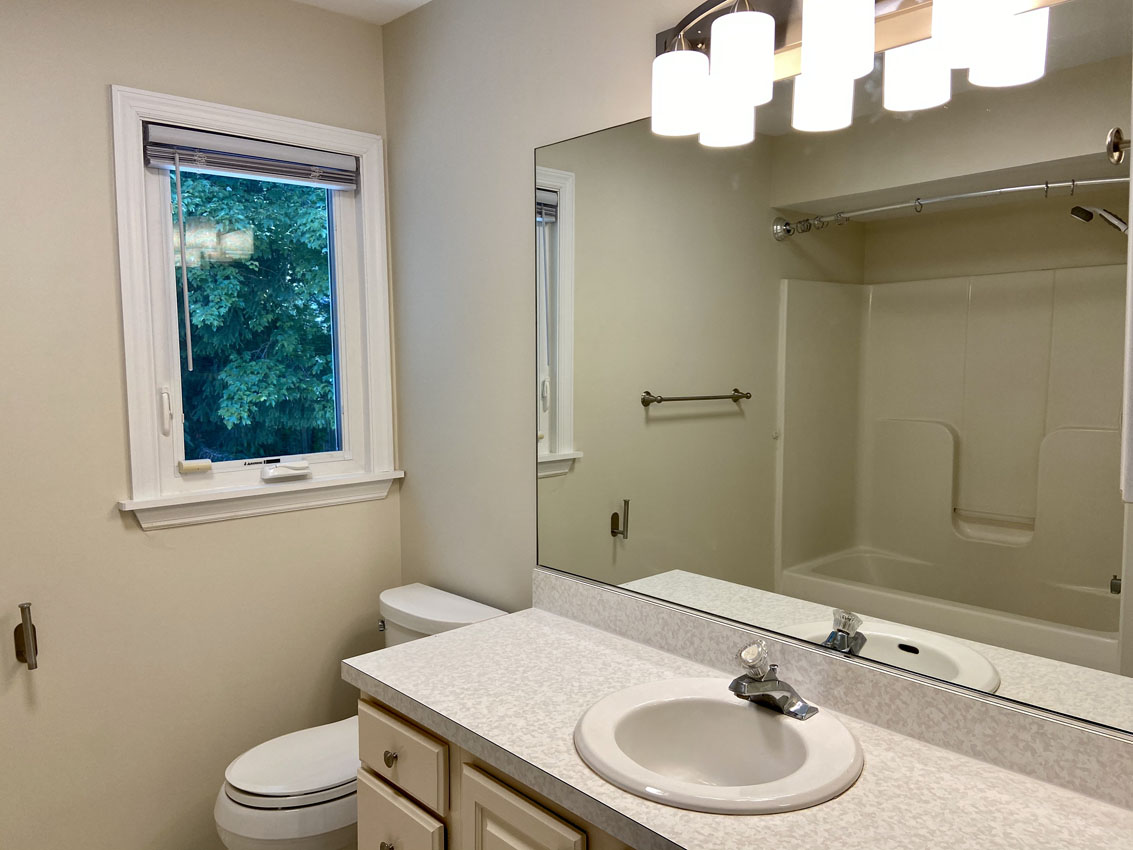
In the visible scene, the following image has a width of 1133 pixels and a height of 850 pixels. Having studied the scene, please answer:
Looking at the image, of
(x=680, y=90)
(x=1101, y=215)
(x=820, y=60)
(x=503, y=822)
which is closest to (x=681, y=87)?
(x=680, y=90)

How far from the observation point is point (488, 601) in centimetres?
220

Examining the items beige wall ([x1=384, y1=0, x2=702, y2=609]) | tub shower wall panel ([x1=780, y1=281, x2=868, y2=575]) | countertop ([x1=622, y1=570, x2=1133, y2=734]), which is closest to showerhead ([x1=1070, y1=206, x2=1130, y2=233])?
tub shower wall panel ([x1=780, y1=281, x2=868, y2=575])

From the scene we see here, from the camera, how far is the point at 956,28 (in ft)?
3.84

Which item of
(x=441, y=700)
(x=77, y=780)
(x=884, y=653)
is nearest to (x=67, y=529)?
(x=77, y=780)

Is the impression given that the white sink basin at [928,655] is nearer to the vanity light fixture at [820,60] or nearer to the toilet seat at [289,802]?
the vanity light fixture at [820,60]

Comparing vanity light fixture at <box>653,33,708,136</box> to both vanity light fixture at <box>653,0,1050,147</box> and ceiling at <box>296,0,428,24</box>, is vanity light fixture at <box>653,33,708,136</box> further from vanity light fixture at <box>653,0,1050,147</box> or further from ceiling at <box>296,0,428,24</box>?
ceiling at <box>296,0,428,24</box>

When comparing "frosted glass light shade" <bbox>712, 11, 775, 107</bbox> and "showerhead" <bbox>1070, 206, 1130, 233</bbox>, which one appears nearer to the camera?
"showerhead" <bbox>1070, 206, 1130, 233</bbox>

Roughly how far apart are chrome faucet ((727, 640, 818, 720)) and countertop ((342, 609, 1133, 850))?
9 cm

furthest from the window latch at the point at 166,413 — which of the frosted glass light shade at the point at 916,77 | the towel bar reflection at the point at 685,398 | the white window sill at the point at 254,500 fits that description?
the frosted glass light shade at the point at 916,77

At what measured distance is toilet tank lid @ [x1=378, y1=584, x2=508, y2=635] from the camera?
2.08 m

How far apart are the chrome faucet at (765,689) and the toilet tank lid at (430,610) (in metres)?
0.88

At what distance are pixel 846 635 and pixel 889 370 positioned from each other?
45 cm

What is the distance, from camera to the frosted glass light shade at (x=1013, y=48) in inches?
44.1

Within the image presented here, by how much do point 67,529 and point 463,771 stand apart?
3.94 feet
